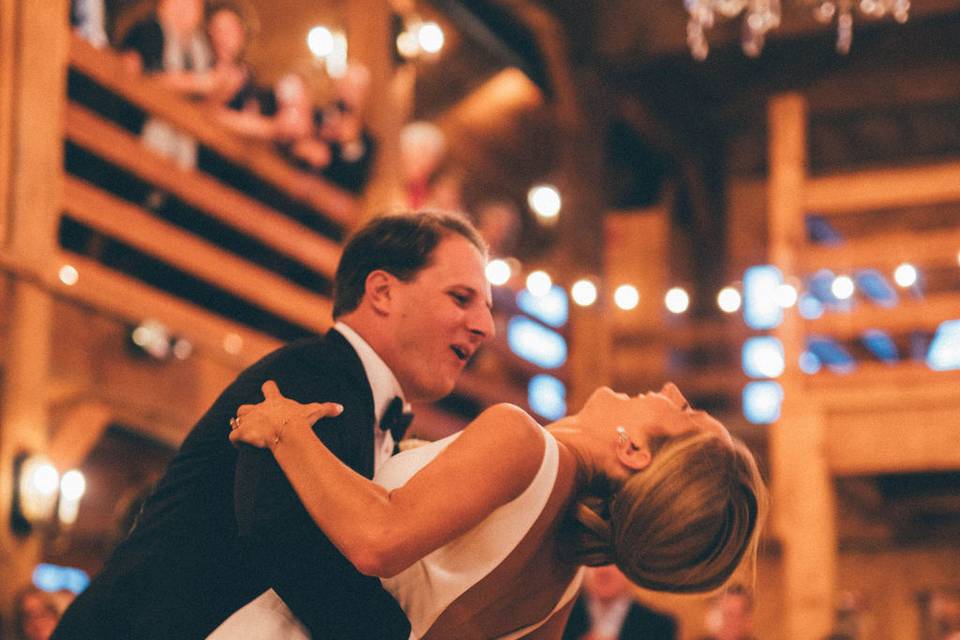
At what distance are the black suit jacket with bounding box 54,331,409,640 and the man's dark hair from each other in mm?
291

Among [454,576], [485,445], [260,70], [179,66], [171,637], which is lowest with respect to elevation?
[171,637]

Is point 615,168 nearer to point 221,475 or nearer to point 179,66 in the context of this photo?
point 179,66

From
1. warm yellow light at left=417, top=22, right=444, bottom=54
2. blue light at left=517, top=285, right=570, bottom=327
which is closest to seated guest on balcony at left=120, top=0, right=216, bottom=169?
warm yellow light at left=417, top=22, right=444, bottom=54

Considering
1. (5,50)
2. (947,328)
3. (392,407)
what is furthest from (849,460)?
(392,407)

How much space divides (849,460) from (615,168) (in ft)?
21.9

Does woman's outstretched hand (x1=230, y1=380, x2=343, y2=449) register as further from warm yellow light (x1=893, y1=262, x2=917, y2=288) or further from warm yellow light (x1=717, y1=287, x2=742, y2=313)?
warm yellow light (x1=717, y1=287, x2=742, y2=313)

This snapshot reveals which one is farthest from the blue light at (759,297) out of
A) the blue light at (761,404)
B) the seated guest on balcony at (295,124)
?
the seated guest on balcony at (295,124)

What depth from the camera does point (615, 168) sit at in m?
14.5

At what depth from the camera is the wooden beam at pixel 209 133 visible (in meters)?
6.62

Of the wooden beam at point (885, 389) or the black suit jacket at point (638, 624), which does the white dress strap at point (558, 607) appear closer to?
the black suit jacket at point (638, 624)

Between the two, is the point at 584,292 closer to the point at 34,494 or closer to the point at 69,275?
the point at 69,275

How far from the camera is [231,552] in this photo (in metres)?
2.28

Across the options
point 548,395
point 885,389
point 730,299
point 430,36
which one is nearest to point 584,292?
point 548,395

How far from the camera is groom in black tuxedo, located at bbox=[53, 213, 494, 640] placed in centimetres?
220
